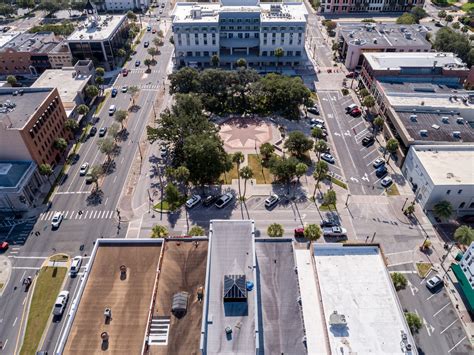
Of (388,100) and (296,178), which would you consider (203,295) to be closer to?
(296,178)

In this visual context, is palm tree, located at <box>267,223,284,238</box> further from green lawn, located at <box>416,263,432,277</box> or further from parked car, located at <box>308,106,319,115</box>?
parked car, located at <box>308,106,319,115</box>

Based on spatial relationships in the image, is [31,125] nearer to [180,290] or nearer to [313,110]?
[180,290]

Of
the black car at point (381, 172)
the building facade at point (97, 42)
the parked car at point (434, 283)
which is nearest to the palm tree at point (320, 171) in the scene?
the black car at point (381, 172)

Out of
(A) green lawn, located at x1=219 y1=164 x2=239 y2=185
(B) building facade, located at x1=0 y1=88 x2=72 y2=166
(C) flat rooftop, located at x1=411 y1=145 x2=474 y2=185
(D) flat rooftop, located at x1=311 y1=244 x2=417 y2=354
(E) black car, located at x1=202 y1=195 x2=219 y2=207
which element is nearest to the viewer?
(D) flat rooftop, located at x1=311 y1=244 x2=417 y2=354

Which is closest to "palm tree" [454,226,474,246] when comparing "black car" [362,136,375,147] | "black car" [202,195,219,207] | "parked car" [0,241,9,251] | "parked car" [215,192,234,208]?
"black car" [362,136,375,147]

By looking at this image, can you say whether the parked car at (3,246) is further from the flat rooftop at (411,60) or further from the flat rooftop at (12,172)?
the flat rooftop at (411,60)

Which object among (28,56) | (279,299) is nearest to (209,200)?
(279,299)

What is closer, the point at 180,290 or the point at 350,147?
the point at 180,290
